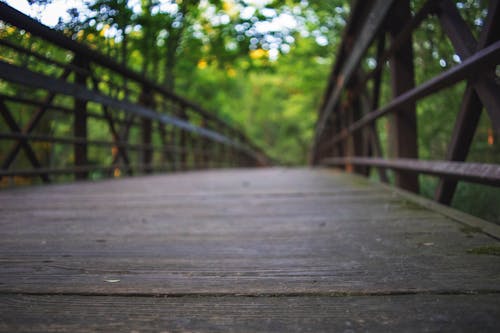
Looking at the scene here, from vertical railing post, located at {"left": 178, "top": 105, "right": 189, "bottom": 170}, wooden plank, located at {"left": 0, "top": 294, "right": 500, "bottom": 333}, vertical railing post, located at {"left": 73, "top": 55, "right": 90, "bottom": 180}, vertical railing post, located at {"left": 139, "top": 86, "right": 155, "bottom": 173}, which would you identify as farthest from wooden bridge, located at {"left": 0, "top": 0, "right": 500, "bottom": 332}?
vertical railing post, located at {"left": 178, "top": 105, "right": 189, "bottom": 170}

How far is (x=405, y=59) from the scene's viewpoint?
6.92 ft

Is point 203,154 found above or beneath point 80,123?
beneath

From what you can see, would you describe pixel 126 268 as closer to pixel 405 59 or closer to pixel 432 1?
pixel 432 1

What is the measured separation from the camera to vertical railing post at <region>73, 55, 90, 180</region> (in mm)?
3131

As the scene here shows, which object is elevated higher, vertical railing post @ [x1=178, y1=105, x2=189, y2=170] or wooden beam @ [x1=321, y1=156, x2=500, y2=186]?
vertical railing post @ [x1=178, y1=105, x2=189, y2=170]

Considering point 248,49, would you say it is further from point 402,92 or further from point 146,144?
point 402,92

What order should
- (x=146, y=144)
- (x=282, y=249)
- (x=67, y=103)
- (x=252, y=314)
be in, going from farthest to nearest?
(x=67, y=103)
(x=146, y=144)
(x=282, y=249)
(x=252, y=314)

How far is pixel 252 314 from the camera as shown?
70cm

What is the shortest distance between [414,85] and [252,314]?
6.26 feet

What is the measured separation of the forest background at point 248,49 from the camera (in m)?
1.68

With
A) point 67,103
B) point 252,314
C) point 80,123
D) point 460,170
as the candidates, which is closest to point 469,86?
point 460,170

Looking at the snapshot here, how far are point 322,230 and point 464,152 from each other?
0.67 metres

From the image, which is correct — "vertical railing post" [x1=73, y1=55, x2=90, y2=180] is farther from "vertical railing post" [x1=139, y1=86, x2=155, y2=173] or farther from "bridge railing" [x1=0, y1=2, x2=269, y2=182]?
"vertical railing post" [x1=139, y1=86, x2=155, y2=173]

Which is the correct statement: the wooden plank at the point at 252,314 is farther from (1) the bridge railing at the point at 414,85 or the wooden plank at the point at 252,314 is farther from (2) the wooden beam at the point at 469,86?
(2) the wooden beam at the point at 469,86
